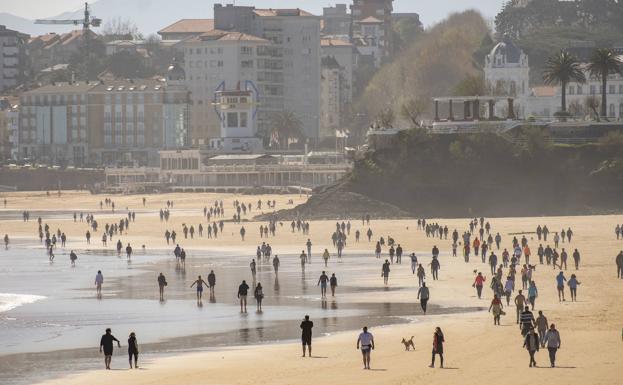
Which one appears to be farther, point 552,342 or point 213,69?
point 213,69

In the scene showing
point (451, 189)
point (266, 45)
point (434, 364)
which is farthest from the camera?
point (266, 45)

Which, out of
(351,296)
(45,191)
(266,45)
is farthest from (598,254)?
(266,45)

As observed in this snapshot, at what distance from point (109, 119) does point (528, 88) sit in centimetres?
5820

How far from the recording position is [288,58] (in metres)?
190

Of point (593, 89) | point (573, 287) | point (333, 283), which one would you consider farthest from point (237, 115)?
point (573, 287)

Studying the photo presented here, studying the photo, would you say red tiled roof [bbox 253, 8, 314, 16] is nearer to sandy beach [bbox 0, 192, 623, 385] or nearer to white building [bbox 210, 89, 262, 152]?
white building [bbox 210, 89, 262, 152]

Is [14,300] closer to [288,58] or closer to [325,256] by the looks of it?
[325,256]

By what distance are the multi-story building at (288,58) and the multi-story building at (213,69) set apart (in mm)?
3695

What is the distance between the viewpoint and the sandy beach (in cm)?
3609

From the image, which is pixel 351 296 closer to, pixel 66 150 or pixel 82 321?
pixel 82 321

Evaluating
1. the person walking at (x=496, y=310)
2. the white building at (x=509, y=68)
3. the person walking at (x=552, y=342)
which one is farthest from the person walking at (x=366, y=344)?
the white building at (x=509, y=68)

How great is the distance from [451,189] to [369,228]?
1491 cm

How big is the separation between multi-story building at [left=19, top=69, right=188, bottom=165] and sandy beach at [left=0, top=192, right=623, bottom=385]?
9932cm

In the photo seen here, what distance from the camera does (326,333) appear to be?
4500cm
